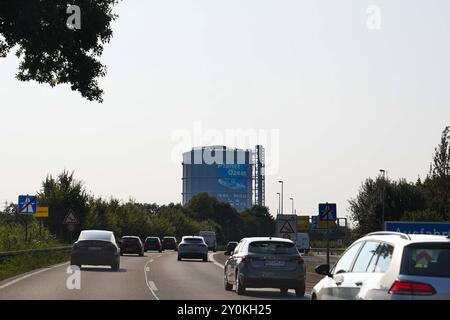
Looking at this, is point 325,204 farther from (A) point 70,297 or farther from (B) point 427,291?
(B) point 427,291

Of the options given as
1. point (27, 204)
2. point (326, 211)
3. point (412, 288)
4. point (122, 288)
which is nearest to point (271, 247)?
point (122, 288)

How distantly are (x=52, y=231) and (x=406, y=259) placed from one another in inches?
2186

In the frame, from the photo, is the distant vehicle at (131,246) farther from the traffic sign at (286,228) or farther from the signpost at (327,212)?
the signpost at (327,212)

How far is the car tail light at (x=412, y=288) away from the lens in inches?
364

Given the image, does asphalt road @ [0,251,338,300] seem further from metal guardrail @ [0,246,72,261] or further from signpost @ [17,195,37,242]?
signpost @ [17,195,37,242]

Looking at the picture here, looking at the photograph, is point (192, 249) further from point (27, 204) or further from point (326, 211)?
point (326, 211)

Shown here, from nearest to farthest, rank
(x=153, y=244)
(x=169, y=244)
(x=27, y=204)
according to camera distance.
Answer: (x=27, y=204), (x=153, y=244), (x=169, y=244)

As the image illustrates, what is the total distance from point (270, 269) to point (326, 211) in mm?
12438

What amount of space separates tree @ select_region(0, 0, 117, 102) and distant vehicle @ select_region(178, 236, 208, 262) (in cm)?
2589

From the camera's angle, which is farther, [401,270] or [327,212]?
Result: [327,212]

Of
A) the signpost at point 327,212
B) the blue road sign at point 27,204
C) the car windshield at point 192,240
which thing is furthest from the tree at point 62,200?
the signpost at point 327,212

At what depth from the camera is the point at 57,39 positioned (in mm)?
23875

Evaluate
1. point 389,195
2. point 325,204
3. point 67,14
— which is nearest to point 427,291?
point 67,14
